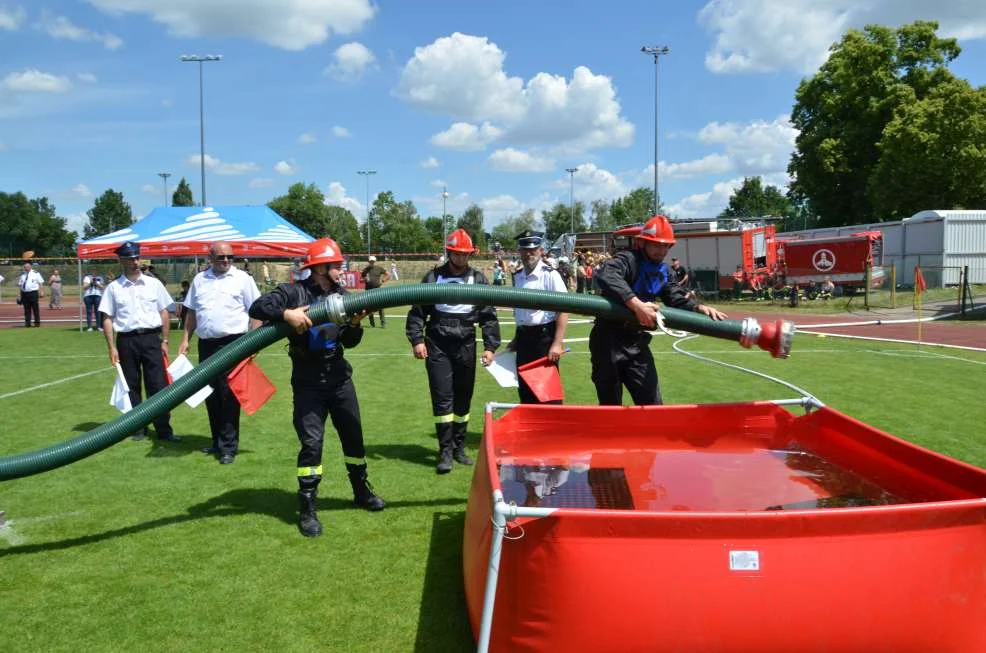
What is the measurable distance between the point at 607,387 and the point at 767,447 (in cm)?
116

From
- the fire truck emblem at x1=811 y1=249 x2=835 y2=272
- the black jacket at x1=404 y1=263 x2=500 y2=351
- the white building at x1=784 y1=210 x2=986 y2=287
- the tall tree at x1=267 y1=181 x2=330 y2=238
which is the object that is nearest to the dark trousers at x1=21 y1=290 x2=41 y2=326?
the black jacket at x1=404 y1=263 x2=500 y2=351

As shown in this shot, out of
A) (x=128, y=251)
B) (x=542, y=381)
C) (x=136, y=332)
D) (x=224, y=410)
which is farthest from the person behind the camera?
(x=136, y=332)

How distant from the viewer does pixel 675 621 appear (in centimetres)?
255

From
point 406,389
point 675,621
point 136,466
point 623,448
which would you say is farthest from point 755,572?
point 406,389

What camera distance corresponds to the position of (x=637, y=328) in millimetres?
4938

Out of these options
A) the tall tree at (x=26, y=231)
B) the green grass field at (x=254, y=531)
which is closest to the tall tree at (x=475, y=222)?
the tall tree at (x=26, y=231)

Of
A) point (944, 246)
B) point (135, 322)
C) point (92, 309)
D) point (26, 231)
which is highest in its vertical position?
point (26, 231)

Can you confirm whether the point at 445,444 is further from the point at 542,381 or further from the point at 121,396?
the point at 121,396

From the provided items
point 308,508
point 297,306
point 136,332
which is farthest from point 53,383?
point 297,306

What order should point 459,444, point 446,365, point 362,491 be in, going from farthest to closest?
point 459,444 → point 446,365 → point 362,491

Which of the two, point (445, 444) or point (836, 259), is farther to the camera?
point (836, 259)

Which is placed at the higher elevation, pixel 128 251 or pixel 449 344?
pixel 128 251

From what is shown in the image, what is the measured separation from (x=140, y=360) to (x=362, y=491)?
134 inches

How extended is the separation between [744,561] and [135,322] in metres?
6.44
